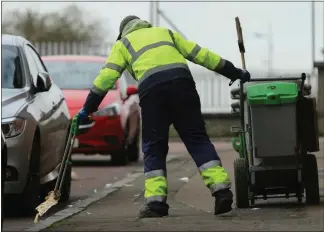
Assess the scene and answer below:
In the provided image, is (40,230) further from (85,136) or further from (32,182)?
(85,136)

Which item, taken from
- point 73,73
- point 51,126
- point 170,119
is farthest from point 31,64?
point 73,73

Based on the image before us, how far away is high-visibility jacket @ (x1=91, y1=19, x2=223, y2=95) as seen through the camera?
8664mm

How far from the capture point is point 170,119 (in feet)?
28.7

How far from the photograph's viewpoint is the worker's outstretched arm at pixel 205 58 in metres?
8.80

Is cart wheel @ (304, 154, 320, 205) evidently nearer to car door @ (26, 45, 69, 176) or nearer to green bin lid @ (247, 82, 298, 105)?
green bin lid @ (247, 82, 298, 105)

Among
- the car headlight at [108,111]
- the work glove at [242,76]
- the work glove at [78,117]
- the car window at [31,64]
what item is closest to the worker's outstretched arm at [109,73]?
the work glove at [78,117]

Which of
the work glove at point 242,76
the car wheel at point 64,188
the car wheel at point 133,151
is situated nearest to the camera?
the work glove at point 242,76

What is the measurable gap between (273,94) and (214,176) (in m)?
0.87

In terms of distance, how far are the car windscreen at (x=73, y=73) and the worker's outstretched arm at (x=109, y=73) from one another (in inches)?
305

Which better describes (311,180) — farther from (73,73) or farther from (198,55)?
(73,73)

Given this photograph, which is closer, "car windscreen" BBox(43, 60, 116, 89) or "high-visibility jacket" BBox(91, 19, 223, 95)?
"high-visibility jacket" BBox(91, 19, 223, 95)

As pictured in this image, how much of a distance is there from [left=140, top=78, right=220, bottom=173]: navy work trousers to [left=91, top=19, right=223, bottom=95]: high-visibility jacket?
0.30 ft

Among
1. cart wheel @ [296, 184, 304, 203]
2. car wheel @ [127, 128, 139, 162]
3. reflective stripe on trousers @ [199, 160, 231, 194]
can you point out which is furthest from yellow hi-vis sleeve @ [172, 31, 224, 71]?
car wheel @ [127, 128, 139, 162]

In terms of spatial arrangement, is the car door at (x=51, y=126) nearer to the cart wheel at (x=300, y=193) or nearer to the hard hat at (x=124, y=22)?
the hard hat at (x=124, y=22)
